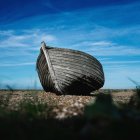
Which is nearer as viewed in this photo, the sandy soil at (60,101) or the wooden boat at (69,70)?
the sandy soil at (60,101)

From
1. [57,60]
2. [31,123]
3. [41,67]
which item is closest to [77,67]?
[57,60]

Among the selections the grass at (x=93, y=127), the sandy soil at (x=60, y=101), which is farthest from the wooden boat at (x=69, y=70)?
the grass at (x=93, y=127)

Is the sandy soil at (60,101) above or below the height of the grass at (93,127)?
above

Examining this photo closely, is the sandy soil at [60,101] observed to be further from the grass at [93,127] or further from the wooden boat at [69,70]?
the wooden boat at [69,70]

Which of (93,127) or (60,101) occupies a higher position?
(60,101)

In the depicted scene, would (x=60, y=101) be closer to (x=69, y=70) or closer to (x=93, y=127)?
(x=69, y=70)

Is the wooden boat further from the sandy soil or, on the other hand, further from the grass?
the grass

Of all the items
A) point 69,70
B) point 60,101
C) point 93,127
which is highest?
point 69,70

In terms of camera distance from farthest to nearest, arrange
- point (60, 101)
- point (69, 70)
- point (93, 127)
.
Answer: point (69, 70)
point (60, 101)
point (93, 127)

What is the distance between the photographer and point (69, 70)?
764 inches

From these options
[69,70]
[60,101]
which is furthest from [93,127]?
[69,70]

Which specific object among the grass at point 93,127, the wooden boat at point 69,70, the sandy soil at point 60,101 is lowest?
the grass at point 93,127

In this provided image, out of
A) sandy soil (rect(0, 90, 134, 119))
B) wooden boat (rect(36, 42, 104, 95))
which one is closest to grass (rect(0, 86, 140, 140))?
sandy soil (rect(0, 90, 134, 119))

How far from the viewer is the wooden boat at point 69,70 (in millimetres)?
19359
